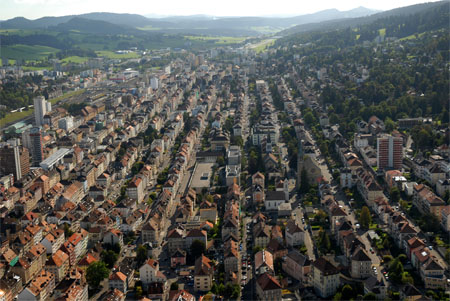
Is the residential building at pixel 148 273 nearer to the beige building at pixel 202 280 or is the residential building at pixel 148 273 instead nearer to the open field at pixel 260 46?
the beige building at pixel 202 280

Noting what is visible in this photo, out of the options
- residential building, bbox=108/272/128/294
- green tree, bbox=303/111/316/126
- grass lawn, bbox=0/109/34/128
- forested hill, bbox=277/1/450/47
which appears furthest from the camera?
forested hill, bbox=277/1/450/47

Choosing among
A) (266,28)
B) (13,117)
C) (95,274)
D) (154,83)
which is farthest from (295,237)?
(266,28)

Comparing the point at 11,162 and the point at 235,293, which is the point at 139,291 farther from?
the point at 11,162

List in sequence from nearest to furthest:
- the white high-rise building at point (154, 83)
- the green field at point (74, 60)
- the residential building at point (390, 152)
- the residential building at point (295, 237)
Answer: the residential building at point (295, 237)
the residential building at point (390, 152)
the white high-rise building at point (154, 83)
the green field at point (74, 60)

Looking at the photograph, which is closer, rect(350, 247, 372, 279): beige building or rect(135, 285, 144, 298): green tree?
rect(135, 285, 144, 298): green tree

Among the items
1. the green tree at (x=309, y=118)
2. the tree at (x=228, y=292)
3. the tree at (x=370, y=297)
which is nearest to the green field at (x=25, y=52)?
the green tree at (x=309, y=118)

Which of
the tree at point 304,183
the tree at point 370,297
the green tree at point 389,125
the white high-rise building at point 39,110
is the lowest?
the tree at point 370,297

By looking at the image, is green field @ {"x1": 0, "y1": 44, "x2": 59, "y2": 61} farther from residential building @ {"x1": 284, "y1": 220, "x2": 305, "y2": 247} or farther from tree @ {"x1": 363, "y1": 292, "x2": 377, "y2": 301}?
tree @ {"x1": 363, "y1": 292, "x2": 377, "y2": 301}

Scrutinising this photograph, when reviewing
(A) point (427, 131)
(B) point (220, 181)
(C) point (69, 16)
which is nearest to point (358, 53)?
(A) point (427, 131)

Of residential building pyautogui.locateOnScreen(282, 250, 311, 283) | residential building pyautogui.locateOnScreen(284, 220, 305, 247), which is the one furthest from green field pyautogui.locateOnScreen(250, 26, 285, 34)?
residential building pyautogui.locateOnScreen(282, 250, 311, 283)
